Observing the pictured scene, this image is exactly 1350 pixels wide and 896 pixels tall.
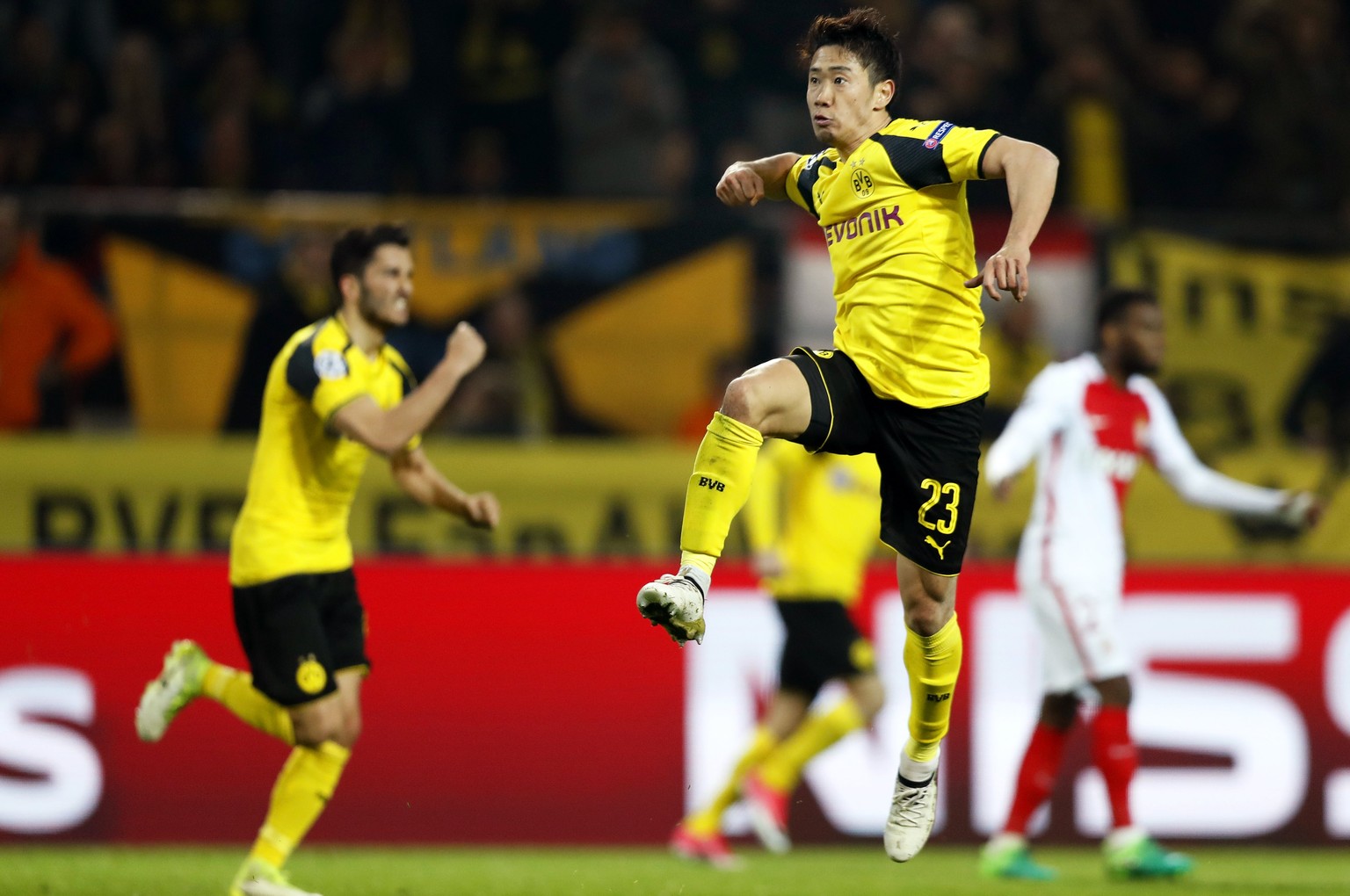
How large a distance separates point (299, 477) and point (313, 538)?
0.21 meters

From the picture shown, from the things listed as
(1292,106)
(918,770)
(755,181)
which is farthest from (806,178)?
(1292,106)

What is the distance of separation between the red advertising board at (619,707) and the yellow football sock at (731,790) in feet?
1.33

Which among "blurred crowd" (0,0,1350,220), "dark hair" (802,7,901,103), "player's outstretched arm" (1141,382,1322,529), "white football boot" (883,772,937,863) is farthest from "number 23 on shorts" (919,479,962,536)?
"blurred crowd" (0,0,1350,220)

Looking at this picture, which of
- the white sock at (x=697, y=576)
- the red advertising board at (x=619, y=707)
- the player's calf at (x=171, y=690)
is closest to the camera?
the white sock at (x=697, y=576)

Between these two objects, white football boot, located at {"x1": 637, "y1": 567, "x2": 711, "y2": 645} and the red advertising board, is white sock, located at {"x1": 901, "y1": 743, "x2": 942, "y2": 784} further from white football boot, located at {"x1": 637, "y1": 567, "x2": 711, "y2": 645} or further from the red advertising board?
the red advertising board

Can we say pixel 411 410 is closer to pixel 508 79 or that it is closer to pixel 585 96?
pixel 585 96

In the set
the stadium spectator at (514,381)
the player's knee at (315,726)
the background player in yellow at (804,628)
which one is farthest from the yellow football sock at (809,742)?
the player's knee at (315,726)

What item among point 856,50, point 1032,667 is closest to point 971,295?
point 856,50

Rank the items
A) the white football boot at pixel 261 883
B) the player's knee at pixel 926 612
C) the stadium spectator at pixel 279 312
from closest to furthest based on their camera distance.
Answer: the player's knee at pixel 926 612
the white football boot at pixel 261 883
the stadium spectator at pixel 279 312

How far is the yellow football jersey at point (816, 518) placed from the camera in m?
8.48

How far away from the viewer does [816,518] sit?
28.0 ft

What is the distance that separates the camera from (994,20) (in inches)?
488

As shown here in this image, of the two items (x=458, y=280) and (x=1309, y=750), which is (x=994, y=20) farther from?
(x=1309, y=750)

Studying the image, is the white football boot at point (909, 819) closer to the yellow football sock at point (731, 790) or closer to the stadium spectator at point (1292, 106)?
the yellow football sock at point (731, 790)
